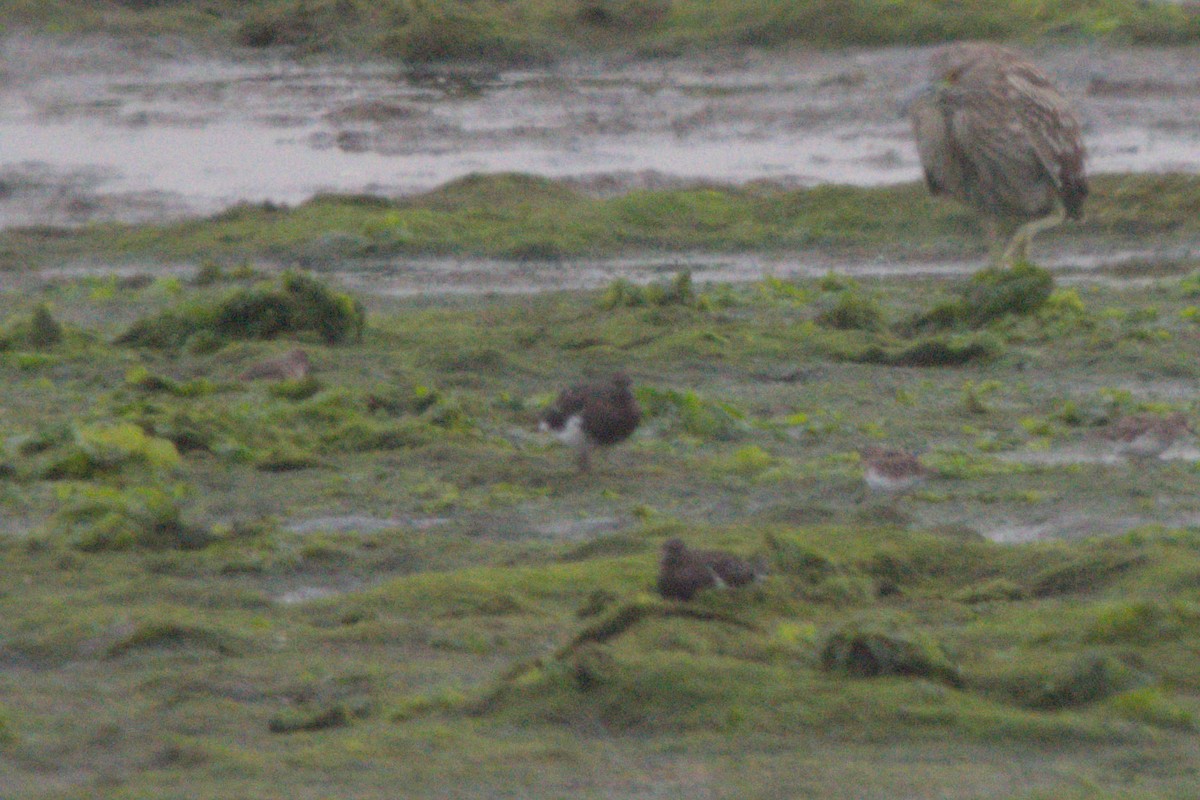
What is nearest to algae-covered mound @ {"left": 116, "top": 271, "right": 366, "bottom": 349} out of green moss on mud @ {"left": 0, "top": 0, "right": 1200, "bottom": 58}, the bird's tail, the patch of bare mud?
the bird's tail

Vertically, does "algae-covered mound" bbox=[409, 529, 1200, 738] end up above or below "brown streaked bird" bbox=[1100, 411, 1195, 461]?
above

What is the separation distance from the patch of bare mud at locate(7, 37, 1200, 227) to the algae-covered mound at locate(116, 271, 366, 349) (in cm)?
559

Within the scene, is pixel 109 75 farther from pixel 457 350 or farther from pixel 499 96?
pixel 457 350

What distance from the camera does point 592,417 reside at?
28.7ft

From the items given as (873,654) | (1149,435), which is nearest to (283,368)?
(1149,435)

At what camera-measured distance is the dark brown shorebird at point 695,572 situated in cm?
661

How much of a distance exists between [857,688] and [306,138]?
1693cm

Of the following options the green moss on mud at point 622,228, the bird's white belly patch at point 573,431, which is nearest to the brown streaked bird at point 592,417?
the bird's white belly patch at point 573,431

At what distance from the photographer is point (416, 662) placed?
6.34m

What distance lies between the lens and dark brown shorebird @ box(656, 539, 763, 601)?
21.7ft

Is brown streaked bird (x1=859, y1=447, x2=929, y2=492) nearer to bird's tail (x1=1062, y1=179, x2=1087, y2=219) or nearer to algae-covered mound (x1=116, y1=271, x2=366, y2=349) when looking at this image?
algae-covered mound (x1=116, y1=271, x2=366, y2=349)

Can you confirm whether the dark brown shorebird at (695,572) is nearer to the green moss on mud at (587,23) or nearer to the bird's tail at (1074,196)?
the bird's tail at (1074,196)

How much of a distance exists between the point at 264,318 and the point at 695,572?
18.3ft

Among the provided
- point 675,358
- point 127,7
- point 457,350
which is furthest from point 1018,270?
point 127,7
